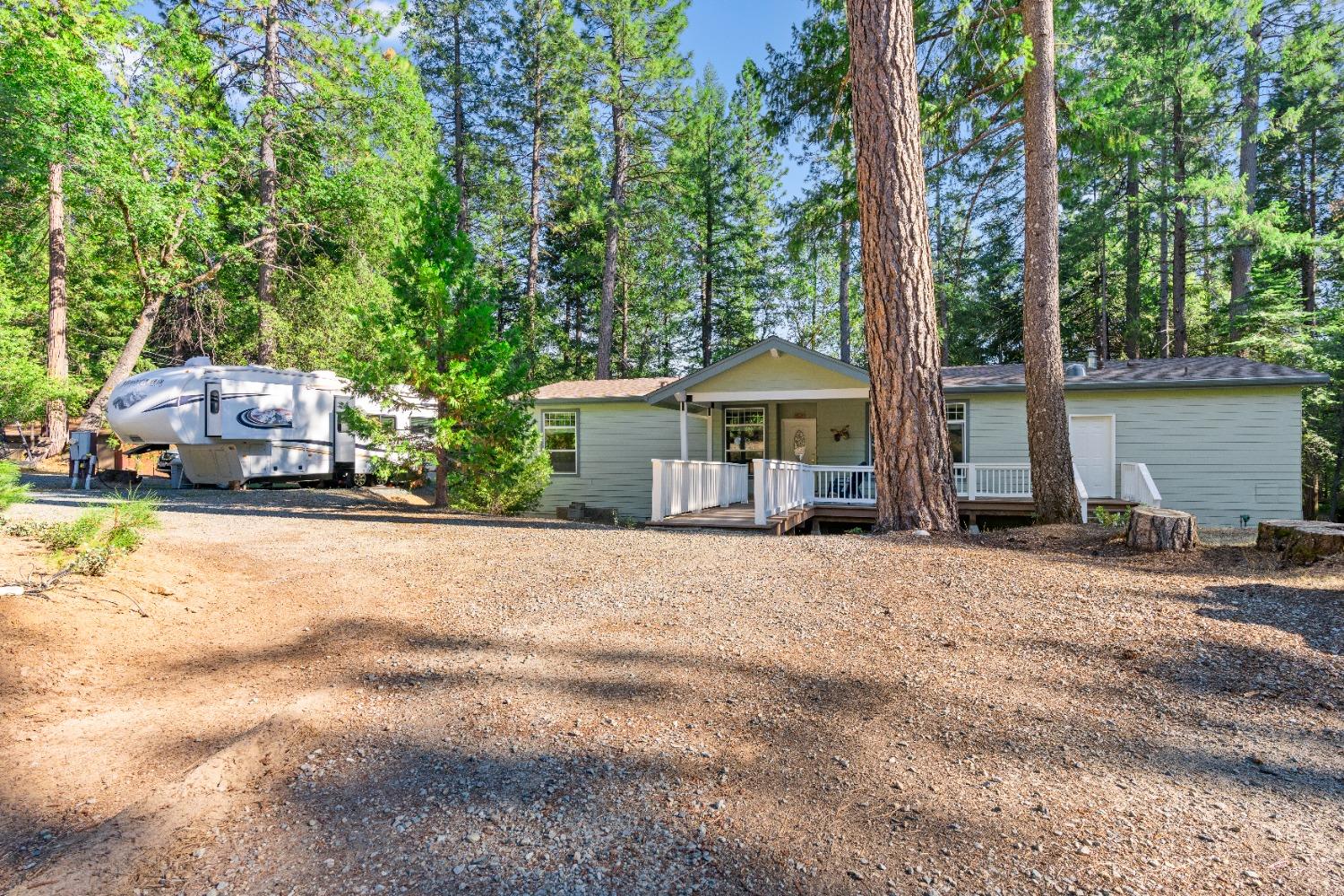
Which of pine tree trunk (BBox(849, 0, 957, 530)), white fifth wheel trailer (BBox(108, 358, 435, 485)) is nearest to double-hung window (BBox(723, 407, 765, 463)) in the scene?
white fifth wheel trailer (BBox(108, 358, 435, 485))

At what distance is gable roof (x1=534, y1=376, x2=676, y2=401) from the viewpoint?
1380 cm

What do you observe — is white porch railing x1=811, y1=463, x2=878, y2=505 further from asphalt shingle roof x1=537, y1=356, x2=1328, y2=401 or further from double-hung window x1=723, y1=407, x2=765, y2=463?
double-hung window x1=723, y1=407, x2=765, y2=463

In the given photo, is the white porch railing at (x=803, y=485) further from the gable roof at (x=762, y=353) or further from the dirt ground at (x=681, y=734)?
the dirt ground at (x=681, y=734)

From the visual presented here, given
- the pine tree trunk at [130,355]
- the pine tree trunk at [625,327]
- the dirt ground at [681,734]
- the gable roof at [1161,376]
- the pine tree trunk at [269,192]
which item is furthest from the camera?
the pine tree trunk at [625,327]

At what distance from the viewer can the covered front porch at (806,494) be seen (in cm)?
880

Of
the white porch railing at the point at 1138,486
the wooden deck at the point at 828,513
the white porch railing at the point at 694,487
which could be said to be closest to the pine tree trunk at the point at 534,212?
the white porch railing at the point at 694,487

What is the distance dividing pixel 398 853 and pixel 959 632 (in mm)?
2805

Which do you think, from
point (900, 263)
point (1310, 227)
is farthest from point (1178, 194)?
point (900, 263)

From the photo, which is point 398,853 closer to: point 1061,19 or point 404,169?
point 1061,19

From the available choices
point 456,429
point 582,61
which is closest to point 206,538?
point 456,429

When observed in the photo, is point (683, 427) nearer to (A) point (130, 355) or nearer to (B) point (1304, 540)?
(B) point (1304, 540)

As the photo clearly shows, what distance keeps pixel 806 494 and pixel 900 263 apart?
16.1 ft

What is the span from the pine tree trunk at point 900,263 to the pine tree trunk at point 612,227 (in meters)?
13.8

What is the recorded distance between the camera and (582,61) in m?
18.6
